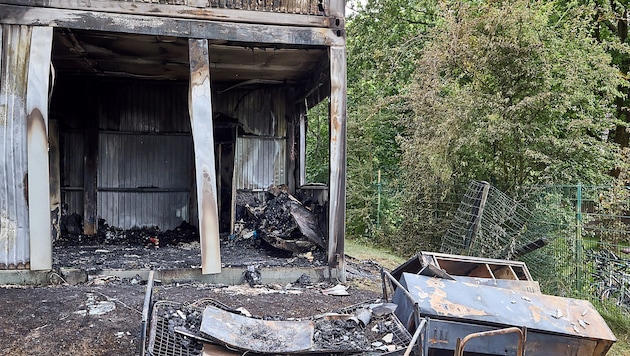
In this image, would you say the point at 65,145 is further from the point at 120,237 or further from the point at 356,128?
the point at 356,128

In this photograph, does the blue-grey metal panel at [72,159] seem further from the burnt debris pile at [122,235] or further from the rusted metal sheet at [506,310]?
the rusted metal sheet at [506,310]

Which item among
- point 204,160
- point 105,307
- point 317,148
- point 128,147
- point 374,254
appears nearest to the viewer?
point 105,307

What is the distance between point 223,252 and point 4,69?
426 cm

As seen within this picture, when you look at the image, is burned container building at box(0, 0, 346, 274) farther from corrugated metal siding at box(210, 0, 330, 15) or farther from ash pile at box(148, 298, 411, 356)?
ash pile at box(148, 298, 411, 356)

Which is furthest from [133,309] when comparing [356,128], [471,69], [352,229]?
[356,128]

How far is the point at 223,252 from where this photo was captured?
8438 mm

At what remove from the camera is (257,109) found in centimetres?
1082

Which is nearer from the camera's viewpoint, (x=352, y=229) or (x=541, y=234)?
(x=541, y=234)

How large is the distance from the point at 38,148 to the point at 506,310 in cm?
568

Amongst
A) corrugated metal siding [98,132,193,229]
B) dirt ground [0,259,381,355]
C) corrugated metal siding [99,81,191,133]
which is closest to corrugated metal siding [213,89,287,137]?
corrugated metal siding [99,81,191,133]

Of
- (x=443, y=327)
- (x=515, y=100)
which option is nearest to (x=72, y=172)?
(x=443, y=327)

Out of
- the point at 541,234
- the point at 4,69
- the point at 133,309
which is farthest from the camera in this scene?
the point at 541,234

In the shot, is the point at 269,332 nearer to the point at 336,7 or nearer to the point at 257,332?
the point at 257,332

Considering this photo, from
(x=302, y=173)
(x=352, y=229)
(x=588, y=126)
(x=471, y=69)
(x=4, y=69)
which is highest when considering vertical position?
(x=471, y=69)
